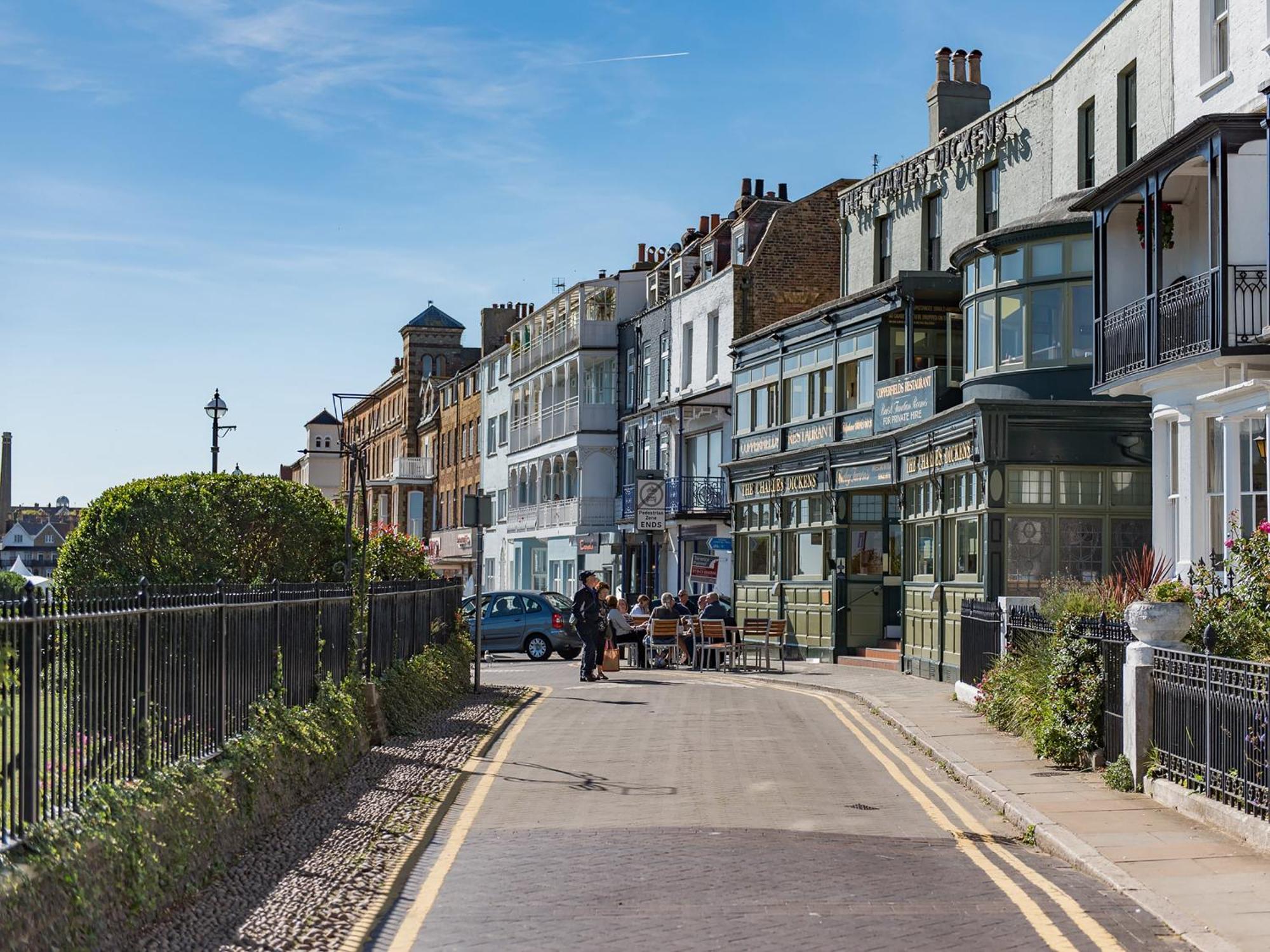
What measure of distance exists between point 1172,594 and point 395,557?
1492cm

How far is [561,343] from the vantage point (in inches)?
2315

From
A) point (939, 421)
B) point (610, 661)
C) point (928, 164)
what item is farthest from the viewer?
point (928, 164)

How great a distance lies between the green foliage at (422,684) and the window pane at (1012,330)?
10143 millimetres

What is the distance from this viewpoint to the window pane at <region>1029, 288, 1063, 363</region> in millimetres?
26344

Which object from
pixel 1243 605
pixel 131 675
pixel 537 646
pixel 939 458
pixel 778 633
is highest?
pixel 939 458

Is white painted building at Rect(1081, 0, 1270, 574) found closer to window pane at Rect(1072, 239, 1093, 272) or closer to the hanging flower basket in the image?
the hanging flower basket

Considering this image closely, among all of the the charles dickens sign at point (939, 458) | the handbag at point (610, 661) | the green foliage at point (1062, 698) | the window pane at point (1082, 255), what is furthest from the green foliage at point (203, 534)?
the window pane at point (1082, 255)

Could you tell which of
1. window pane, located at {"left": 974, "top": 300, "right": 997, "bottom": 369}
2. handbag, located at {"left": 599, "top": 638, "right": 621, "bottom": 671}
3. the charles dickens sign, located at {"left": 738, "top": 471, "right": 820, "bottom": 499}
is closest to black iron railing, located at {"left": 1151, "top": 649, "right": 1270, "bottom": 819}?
window pane, located at {"left": 974, "top": 300, "right": 997, "bottom": 369}

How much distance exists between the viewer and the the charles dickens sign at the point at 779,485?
3566cm

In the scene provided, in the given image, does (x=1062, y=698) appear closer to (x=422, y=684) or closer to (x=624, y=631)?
(x=422, y=684)

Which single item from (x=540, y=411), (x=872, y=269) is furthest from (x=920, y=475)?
(x=540, y=411)

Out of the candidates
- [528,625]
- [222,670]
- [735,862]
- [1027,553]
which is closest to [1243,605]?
[735,862]

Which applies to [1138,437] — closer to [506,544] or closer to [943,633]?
[943,633]

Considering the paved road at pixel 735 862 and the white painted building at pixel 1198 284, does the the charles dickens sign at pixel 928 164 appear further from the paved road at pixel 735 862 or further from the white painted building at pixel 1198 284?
the paved road at pixel 735 862
